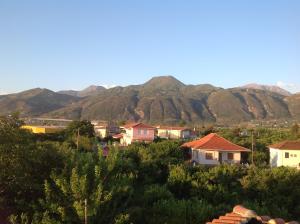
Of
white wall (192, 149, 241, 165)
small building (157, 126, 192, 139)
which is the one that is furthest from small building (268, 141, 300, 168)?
small building (157, 126, 192, 139)

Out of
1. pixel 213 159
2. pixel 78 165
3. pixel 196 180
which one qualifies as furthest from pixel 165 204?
pixel 213 159

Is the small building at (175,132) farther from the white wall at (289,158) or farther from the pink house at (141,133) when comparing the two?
→ the white wall at (289,158)

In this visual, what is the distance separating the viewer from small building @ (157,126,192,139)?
315 ft

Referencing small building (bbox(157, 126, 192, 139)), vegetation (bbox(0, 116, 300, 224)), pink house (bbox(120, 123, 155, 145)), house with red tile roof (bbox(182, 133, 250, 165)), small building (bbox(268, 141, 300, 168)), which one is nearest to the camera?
vegetation (bbox(0, 116, 300, 224))

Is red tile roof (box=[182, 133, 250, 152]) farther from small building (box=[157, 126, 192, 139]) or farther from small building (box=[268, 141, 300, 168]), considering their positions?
small building (box=[157, 126, 192, 139])

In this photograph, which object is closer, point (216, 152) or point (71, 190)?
point (71, 190)

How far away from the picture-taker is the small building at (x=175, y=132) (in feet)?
315

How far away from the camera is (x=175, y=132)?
9756cm

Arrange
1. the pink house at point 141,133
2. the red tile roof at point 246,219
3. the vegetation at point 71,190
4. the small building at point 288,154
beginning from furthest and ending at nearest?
the pink house at point 141,133 → the small building at point 288,154 → the vegetation at point 71,190 → the red tile roof at point 246,219

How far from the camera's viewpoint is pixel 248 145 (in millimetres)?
63750

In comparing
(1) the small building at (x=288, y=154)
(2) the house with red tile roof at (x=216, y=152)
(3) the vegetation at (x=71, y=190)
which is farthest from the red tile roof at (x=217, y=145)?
(3) the vegetation at (x=71, y=190)

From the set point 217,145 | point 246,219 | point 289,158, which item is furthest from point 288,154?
point 246,219

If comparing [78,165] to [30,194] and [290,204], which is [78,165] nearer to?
[30,194]

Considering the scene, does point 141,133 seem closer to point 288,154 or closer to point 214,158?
point 214,158
